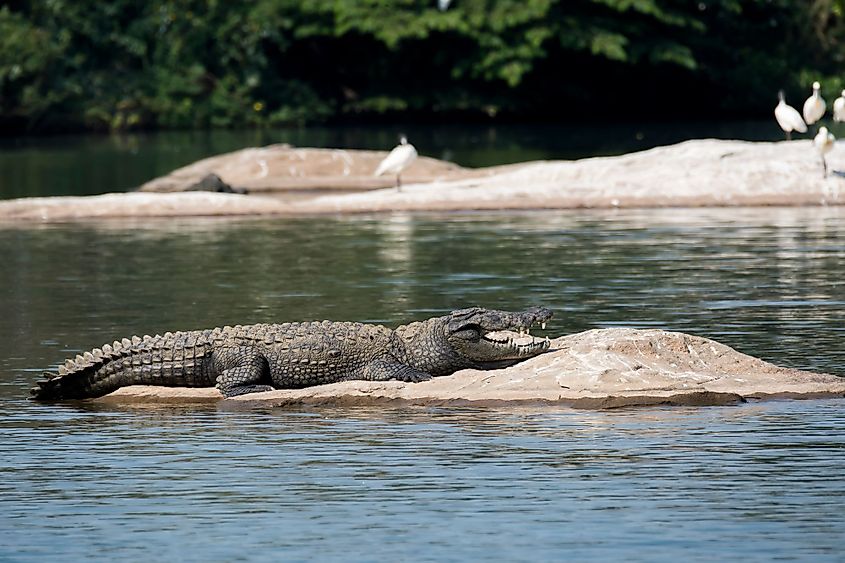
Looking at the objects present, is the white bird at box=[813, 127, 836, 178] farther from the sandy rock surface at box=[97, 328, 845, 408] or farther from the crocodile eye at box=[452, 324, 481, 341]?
the crocodile eye at box=[452, 324, 481, 341]

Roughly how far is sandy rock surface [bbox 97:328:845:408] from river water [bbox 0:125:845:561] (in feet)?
0.61

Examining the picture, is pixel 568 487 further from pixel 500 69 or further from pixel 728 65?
pixel 728 65

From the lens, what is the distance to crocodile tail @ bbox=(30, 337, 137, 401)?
1241cm

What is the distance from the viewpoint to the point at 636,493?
30.5 ft

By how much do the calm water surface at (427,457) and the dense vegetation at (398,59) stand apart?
33272 millimetres

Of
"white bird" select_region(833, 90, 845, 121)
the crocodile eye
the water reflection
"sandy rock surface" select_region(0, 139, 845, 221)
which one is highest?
"white bird" select_region(833, 90, 845, 121)

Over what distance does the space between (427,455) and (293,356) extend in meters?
2.31

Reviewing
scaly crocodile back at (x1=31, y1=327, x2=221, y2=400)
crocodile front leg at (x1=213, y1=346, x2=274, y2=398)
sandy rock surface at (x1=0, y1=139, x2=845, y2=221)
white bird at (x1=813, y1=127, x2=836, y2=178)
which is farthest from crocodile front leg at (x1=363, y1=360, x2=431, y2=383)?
sandy rock surface at (x1=0, y1=139, x2=845, y2=221)

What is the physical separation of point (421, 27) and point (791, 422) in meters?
40.6

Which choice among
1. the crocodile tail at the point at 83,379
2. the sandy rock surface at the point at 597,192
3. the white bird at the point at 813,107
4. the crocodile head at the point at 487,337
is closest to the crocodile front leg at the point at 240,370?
the crocodile tail at the point at 83,379

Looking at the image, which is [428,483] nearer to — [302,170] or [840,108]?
[840,108]

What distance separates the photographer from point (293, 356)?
1242cm

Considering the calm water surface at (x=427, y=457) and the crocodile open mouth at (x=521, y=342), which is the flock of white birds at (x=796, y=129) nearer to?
the calm water surface at (x=427, y=457)

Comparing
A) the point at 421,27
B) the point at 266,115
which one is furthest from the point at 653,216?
the point at 266,115
